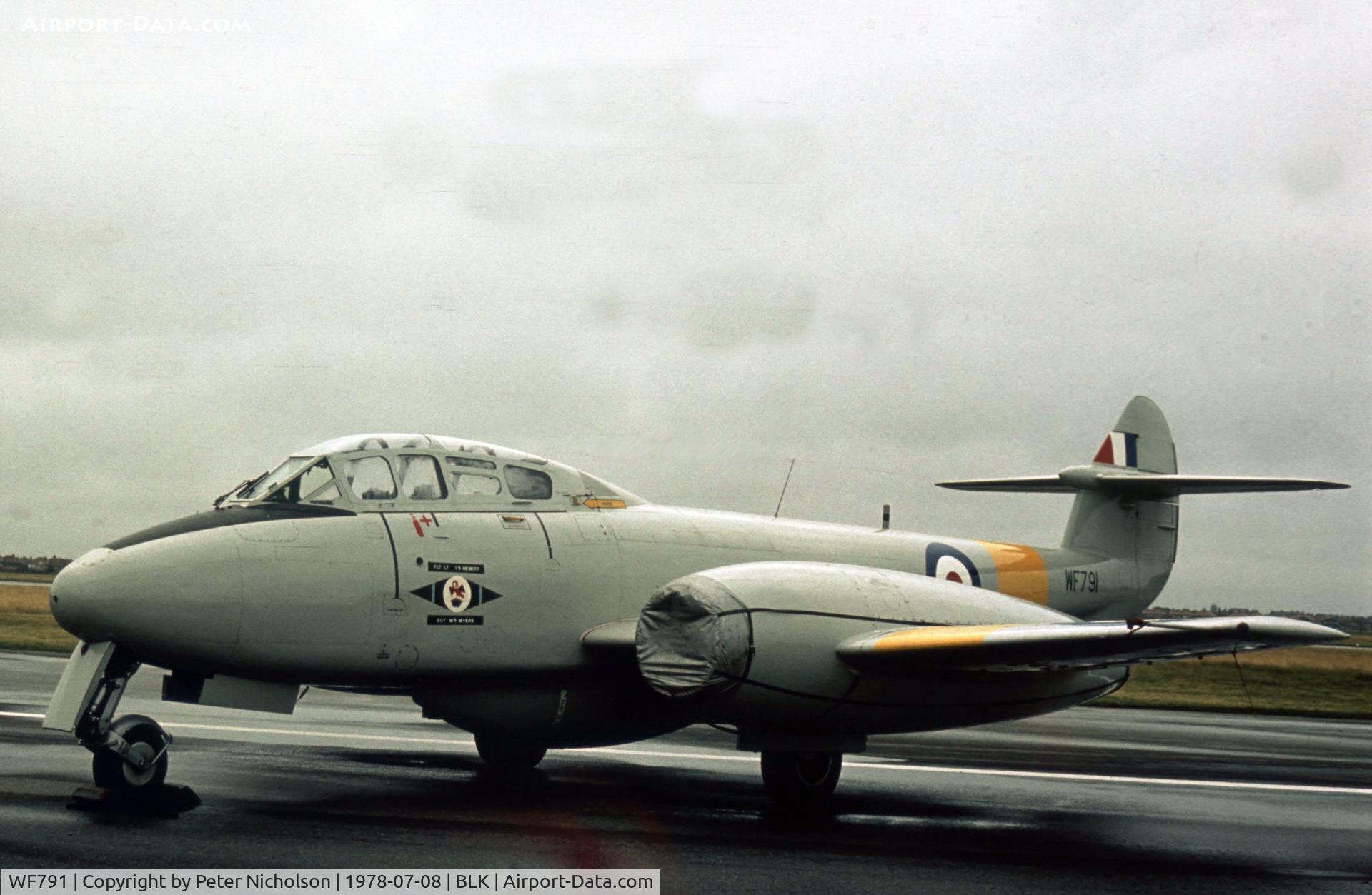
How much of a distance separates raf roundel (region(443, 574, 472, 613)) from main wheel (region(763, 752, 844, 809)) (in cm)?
287

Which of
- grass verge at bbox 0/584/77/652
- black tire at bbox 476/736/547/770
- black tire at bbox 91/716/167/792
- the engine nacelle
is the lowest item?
grass verge at bbox 0/584/77/652

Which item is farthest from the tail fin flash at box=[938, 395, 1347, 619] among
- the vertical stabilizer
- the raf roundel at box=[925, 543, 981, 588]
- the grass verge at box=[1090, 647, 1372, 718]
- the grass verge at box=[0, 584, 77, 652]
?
the grass verge at box=[0, 584, 77, 652]

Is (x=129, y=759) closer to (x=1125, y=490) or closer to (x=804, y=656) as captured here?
(x=804, y=656)

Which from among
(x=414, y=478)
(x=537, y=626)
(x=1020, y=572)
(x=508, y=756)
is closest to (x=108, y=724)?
(x=414, y=478)

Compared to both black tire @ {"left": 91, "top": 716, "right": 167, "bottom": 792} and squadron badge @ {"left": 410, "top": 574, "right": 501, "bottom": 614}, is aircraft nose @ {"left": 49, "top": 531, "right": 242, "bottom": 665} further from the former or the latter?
squadron badge @ {"left": 410, "top": 574, "right": 501, "bottom": 614}

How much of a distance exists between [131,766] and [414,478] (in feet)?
9.47

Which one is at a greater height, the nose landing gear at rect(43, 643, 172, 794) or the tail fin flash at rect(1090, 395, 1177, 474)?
the tail fin flash at rect(1090, 395, 1177, 474)

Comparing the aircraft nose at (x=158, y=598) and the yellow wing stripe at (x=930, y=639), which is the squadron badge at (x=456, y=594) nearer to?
the aircraft nose at (x=158, y=598)

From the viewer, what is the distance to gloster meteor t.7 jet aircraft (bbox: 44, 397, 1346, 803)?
28.0 ft

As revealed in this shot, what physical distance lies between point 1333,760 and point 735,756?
7.58 metres

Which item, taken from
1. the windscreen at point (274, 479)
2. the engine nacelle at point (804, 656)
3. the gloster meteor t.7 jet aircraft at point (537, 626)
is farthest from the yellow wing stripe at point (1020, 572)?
the windscreen at point (274, 479)

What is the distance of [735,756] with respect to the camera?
45.7ft

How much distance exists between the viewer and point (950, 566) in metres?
12.8

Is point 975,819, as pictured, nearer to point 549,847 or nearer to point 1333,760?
point 549,847
